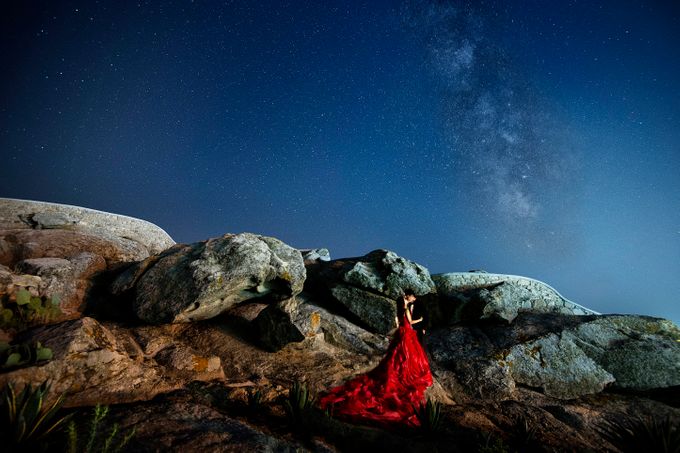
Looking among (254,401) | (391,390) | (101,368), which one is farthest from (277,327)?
(101,368)

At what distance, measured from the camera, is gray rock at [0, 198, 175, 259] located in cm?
1251

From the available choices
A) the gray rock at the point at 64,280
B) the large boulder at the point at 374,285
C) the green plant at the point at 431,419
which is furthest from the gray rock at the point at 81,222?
the green plant at the point at 431,419

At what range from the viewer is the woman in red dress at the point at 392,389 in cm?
625

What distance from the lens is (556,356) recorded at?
9500mm

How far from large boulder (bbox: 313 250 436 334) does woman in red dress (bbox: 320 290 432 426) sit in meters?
2.34

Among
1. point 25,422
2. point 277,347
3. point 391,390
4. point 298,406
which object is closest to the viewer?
point 25,422

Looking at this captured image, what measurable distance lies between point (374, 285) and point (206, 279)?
634cm

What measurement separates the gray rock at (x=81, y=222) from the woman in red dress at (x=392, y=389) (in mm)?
11295

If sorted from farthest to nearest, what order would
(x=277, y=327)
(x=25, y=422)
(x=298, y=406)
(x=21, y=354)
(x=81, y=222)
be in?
(x=81, y=222), (x=277, y=327), (x=298, y=406), (x=21, y=354), (x=25, y=422)

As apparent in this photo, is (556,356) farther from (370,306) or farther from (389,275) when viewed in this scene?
(370,306)

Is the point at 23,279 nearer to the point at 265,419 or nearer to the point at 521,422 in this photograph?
the point at 265,419

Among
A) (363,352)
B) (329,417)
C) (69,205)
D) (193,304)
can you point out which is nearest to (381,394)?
(329,417)

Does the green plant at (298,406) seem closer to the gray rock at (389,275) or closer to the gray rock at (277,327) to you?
the gray rock at (277,327)

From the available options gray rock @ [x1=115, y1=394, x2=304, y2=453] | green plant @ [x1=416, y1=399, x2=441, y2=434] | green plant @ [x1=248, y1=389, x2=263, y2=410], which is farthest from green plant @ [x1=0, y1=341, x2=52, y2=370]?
green plant @ [x1=416, y1=399, x2=441, y2=434]
